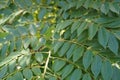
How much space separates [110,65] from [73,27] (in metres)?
0.31

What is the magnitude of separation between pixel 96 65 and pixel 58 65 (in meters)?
0.20

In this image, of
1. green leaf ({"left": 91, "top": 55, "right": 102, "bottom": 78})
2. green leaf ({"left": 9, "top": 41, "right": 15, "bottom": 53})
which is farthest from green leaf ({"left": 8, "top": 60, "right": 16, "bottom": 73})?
green leaf ({"left": 91, "top": 55, "right": 102, "bottom": 78})

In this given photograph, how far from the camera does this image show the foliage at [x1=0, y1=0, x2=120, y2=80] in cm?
173

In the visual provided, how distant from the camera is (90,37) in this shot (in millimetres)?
1772

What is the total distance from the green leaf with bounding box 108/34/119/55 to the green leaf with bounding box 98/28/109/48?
0.02m

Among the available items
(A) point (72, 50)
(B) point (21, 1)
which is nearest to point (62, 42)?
(A) point (72, 50)

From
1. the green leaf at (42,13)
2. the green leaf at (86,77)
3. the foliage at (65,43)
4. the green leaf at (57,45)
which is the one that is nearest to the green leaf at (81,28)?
the foliage at (65,43)

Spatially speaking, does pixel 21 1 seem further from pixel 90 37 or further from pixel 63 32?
pixel 90 37

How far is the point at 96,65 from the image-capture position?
1.71 m

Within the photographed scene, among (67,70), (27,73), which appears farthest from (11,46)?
(67,70)

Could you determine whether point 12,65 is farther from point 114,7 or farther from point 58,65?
point 114,7

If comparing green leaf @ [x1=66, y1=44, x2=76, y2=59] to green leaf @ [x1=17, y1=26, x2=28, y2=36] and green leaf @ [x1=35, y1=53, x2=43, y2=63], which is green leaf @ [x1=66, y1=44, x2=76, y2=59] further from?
green leaf @ [x1=17, y1=26, x2=28, y2=36]

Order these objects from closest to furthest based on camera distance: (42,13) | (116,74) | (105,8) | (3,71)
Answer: (116,74), (3,71), (105,8), (42,13)

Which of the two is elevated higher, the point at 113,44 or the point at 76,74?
the point at 113,44
